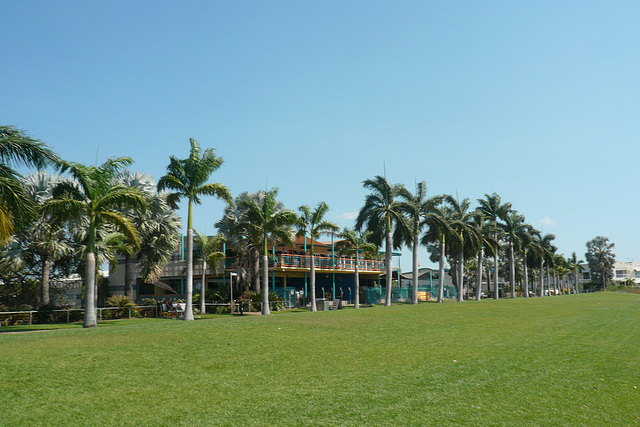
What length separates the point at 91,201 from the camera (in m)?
19.5

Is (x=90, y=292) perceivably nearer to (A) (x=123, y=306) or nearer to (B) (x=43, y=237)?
(A) (x=123, y=306)

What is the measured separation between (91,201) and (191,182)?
507 cm

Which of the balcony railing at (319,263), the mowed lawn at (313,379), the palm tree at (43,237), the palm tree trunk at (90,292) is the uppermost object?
the palm tree at (43,237)

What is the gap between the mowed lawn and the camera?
7078mm

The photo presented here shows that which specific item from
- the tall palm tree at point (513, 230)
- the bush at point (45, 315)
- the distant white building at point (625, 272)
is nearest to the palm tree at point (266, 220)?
the bush at point (45, 315)

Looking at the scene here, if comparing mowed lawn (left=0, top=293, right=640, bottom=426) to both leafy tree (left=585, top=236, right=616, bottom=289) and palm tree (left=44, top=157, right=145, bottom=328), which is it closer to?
palm tree (left=44, top=157, right=145, bottom=328)

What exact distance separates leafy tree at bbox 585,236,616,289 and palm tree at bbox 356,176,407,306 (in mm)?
97340

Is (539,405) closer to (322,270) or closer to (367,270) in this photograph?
(322,270)

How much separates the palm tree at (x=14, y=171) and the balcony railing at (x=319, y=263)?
24.0m

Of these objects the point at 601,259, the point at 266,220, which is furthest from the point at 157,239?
the point at 601,259

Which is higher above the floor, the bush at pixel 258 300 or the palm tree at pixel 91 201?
the palm tree at pixel 91 201

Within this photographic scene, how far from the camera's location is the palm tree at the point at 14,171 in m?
13.5

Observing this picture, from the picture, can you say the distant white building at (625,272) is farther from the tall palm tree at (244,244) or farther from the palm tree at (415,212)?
the tall palm tree at (244,244)

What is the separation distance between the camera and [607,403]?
7.95 meters
